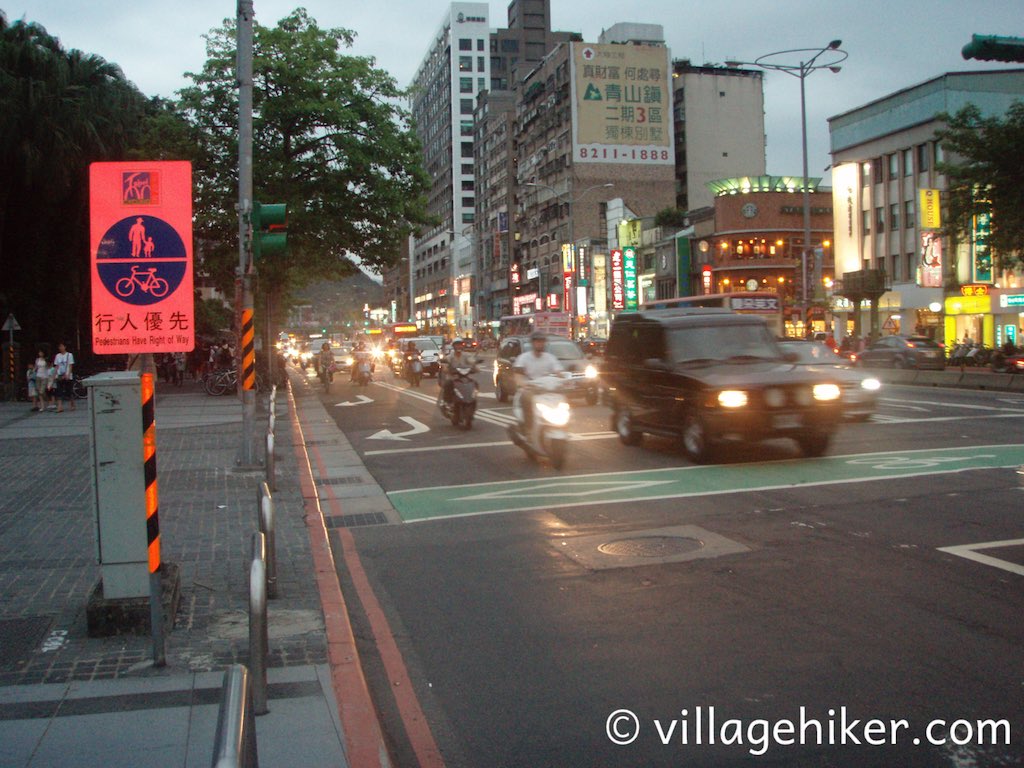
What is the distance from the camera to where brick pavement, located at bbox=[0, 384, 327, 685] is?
5559 mm

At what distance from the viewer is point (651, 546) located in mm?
8312

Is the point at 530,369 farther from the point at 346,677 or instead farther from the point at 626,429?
the point at 346,677

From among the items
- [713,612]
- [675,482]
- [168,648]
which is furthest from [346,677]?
[675,482]

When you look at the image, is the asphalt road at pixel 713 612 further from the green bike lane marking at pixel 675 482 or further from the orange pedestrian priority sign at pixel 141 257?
the orange pedestrian priority sign at pixel 141 257

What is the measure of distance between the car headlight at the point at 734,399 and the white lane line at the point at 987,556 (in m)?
4.86

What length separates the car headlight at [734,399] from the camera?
41.5 ft

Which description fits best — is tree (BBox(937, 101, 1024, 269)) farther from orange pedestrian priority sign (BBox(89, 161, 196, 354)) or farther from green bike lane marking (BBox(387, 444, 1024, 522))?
orange pedestrian priority sign (BBox(89, 161, 196, 354))

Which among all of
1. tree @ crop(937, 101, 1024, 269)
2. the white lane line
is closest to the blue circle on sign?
the white lane line

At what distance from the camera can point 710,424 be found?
12758 millimetres

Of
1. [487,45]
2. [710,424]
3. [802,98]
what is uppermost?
[487,45]

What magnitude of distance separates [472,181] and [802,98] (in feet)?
327

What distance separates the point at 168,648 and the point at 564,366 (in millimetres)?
18055

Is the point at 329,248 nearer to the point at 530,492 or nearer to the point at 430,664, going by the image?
the point at 530,492

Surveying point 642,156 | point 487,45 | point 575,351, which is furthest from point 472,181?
point 575,351
